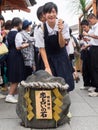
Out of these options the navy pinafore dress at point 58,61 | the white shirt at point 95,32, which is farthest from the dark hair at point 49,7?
the white shirt at point 95,32

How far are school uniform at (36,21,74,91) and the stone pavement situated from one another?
20.6 inches

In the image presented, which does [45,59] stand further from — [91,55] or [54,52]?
[91,55]

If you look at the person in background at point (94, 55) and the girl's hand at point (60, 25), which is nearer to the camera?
the girl's hand at point (60, 25)

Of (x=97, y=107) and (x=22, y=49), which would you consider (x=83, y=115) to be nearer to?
(x=97, y=107)

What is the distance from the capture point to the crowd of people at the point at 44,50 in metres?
4.96

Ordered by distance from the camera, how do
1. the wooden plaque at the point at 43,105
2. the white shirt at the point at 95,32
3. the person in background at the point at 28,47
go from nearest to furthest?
the wooden plaque at the point at 43,105 → the person in background at the point at 28,47 → the white shirt at the point at 95,32

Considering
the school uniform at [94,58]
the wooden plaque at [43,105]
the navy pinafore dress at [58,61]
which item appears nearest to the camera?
the wooden plaque at [43,105]

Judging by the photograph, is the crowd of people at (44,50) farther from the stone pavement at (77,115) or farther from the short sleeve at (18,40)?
the stone pavement at (77,115)

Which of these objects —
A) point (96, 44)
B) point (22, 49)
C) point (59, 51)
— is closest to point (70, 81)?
point (59, 51)

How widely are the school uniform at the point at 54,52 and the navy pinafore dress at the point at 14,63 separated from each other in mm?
1537

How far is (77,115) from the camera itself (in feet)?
17.7

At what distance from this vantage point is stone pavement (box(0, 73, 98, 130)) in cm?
472

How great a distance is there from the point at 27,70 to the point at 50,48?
1886 mm

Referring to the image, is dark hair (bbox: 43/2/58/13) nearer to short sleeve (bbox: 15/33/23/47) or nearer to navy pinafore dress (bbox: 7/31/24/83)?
short sleeve (bbox: 15/33/23/47)
